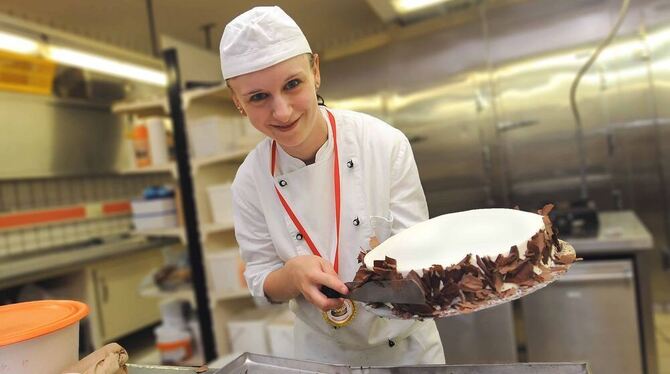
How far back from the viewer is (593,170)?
307 cm

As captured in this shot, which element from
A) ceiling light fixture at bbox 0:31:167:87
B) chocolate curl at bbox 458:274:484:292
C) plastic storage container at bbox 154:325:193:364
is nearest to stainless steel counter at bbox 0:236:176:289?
plastic storage container at bbox 154:325:193:364

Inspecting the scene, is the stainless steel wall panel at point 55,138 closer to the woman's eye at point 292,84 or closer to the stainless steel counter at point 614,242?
the woman's eye at point 292,84

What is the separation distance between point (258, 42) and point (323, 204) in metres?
0.35

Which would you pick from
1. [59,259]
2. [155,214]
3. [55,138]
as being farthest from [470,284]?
[55,138]

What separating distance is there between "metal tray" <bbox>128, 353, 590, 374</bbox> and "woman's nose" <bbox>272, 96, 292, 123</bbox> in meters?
0.42

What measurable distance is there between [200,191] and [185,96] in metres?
0.47

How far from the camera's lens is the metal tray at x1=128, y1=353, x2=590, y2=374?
708mm

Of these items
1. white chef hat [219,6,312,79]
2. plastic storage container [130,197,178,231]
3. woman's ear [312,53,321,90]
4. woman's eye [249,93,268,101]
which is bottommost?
plastic storage container [130,197,178,231]

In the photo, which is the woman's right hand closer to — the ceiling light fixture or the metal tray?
the metal tray

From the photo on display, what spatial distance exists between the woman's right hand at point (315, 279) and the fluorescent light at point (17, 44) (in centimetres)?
238

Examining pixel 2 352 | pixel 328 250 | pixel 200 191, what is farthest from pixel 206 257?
→ pixel 2 352

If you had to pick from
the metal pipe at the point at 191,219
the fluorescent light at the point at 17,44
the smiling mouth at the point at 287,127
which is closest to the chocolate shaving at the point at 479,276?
the smiling mouth at the point at 287,127

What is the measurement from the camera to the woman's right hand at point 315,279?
0.81 m

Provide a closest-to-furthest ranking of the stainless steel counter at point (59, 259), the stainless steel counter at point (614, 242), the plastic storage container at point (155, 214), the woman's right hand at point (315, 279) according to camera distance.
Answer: the woman's right hand at point (315, 279)
the stainless steel counter at point (614, 242)
the plastic storage container at point (155, 214)
the stainless steel counter at point (59, 259)
